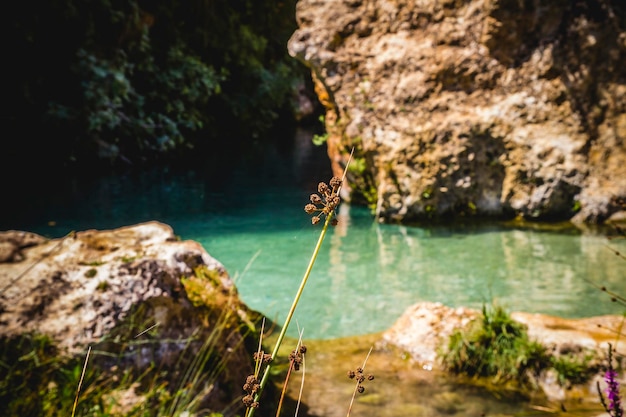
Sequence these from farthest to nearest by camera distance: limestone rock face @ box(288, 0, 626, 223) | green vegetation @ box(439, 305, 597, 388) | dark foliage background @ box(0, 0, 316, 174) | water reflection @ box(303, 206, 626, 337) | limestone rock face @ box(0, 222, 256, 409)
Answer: dark foliage background @ box(0, 0, 316, 174), limestone rock face @ box(288, 0, 626, 223), water reflection @ box(303, 206, 626, 337), green vegetation @ box(439, 305, 597, 388), limestone rock face @ box(0, 222, 256, 409)

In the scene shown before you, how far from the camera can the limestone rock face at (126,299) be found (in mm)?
2279

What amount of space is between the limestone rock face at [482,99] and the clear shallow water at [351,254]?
0.55 meters

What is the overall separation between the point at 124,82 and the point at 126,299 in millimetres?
10073

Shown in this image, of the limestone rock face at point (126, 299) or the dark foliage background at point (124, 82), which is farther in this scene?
the dark foliage background at point (124, 82)

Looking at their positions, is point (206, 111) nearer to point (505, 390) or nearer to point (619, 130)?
point (619, 130)

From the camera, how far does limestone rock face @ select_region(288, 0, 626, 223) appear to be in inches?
263

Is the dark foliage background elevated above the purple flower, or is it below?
above

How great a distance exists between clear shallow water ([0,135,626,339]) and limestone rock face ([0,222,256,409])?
0.30 m

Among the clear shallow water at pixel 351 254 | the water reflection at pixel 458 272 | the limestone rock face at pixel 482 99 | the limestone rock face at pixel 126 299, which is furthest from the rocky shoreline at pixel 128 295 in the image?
the limestone rock face at pixel 482 99

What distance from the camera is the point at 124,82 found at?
37.7 ft

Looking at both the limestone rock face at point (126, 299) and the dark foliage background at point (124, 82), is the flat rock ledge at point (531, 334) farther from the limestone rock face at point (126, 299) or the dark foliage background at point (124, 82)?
the dark foliage background at point (124, 82)

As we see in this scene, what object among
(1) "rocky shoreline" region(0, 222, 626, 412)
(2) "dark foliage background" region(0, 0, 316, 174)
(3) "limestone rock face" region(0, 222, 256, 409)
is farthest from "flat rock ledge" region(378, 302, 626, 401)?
(2) "dark foliage background" region(0, 0, 316, 174)

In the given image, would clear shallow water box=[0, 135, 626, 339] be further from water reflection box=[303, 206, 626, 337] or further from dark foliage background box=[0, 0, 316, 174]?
dark foliage background box=[0, 0, 316, 174]

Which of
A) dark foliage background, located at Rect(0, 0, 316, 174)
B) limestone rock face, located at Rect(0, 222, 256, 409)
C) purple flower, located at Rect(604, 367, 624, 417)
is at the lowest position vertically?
limestone rock face, located at Rect(0, 222, 256, 409)
